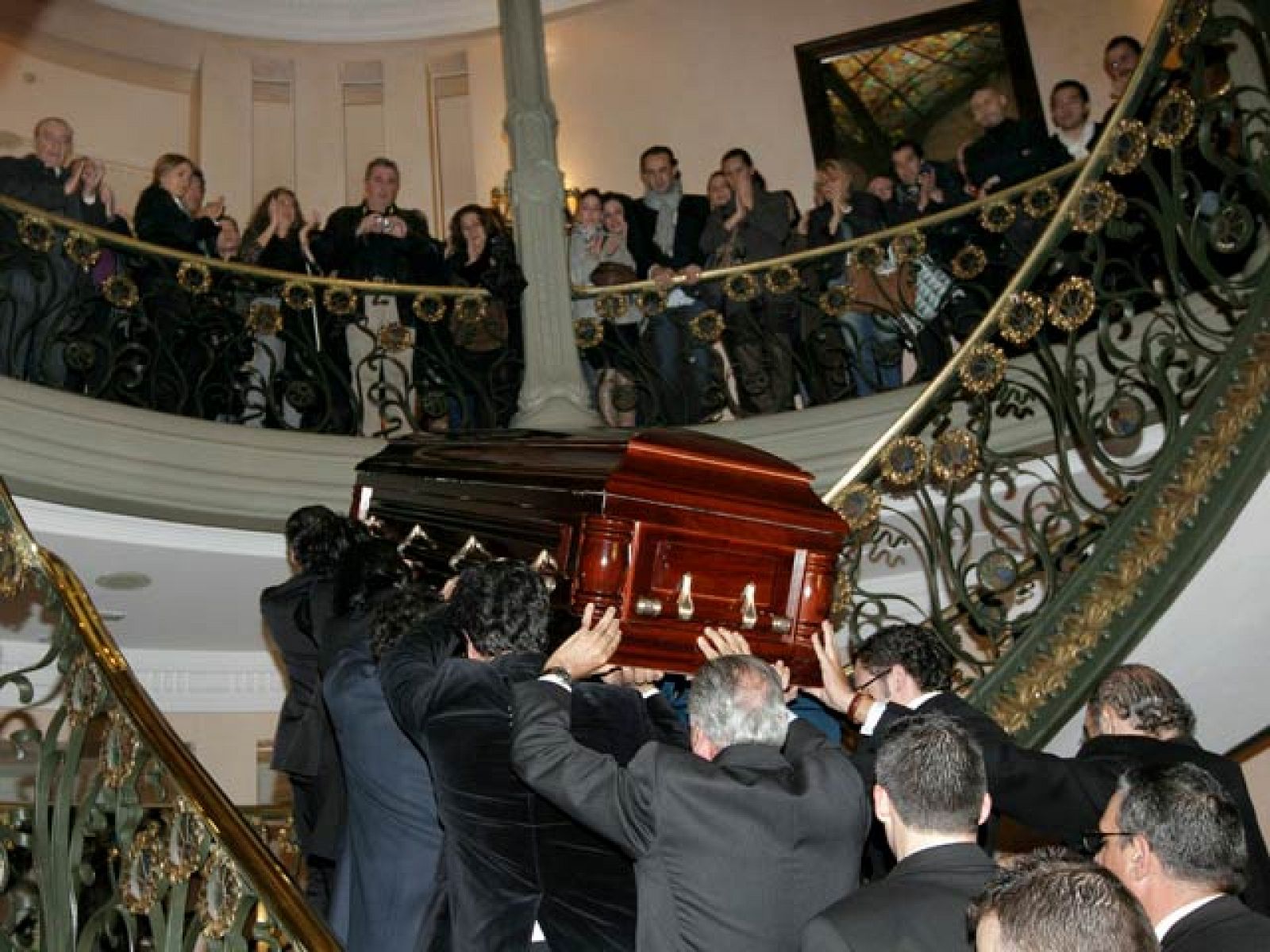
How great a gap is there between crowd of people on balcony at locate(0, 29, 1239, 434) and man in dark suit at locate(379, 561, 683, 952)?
421 centimetres

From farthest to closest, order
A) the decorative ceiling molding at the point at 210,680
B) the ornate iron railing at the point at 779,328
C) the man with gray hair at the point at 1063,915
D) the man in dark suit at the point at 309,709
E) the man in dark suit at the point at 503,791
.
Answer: the decorative ceiling molding at the point at 210,680
the ornate iron railing at the point at 779,328
the man in dark suit at the point at 309,709
the man in dark suit at the point at 503,791
the man with gray hair at the point at 1063,915

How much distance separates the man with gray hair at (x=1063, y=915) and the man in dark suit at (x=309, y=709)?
2766 mm

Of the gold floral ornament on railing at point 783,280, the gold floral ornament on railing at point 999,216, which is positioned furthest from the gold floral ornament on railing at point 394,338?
the gold floral ornament on railing at point 999,216

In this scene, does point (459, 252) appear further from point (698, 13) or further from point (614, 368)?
point (698, 13)

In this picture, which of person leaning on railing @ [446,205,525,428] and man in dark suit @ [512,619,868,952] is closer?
man in dark suit @ [512,619,868,952]

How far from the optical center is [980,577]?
4.93m

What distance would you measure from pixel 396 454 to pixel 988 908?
3.80 meters

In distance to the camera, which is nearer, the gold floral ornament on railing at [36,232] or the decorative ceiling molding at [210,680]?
the gold floral ornament on railing at [36,232]

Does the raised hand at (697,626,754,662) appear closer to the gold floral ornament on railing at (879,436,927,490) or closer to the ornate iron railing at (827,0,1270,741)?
the ornate iron railing at (827,0,1270,741)

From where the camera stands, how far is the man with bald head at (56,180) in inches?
316

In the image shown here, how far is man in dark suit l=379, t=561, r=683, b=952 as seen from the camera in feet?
10.4

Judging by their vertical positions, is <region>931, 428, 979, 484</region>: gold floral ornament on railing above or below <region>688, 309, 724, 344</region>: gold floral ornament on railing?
below

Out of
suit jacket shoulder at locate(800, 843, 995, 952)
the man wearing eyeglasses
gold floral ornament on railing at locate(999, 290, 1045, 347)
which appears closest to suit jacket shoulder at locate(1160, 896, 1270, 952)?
suit jacket shoulder at locate(800, 843, 995, 952)

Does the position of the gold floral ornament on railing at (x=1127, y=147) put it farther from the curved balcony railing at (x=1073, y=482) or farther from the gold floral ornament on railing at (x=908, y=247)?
the gold floral ornament on railing at (x=908, y=247)
